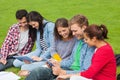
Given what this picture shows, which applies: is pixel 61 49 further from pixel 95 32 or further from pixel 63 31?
pixel 95 32

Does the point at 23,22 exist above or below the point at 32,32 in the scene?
above

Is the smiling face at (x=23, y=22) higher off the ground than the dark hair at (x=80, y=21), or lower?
lower

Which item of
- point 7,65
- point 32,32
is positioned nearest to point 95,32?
point 32,32

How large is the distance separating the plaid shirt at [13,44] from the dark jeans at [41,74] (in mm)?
1557

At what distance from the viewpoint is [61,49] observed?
18.0ft

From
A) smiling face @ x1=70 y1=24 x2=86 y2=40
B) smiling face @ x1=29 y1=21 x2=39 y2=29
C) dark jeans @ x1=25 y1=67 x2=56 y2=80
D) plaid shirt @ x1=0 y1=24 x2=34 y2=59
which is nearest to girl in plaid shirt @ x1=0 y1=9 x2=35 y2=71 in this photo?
plaid shirt @ x1=0 y1=24 x2=34 y2=59

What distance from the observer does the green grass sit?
9.68 meters

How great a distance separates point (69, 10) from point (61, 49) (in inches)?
234

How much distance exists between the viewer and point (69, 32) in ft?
17.0

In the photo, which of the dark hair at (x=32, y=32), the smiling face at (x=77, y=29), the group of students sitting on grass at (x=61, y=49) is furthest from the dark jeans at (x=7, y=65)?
the smiling face at (x=77, y=29)

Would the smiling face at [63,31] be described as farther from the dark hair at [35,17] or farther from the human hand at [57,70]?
the dark hair at [35,17]

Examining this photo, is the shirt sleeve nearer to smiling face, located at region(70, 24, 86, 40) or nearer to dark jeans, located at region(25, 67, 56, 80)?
dark jeans, located at region(25, 67, 56, 80)

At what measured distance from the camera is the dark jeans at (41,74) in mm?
4746

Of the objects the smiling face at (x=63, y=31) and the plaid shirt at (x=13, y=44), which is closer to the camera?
the smiling face at (x=63, y=31)
